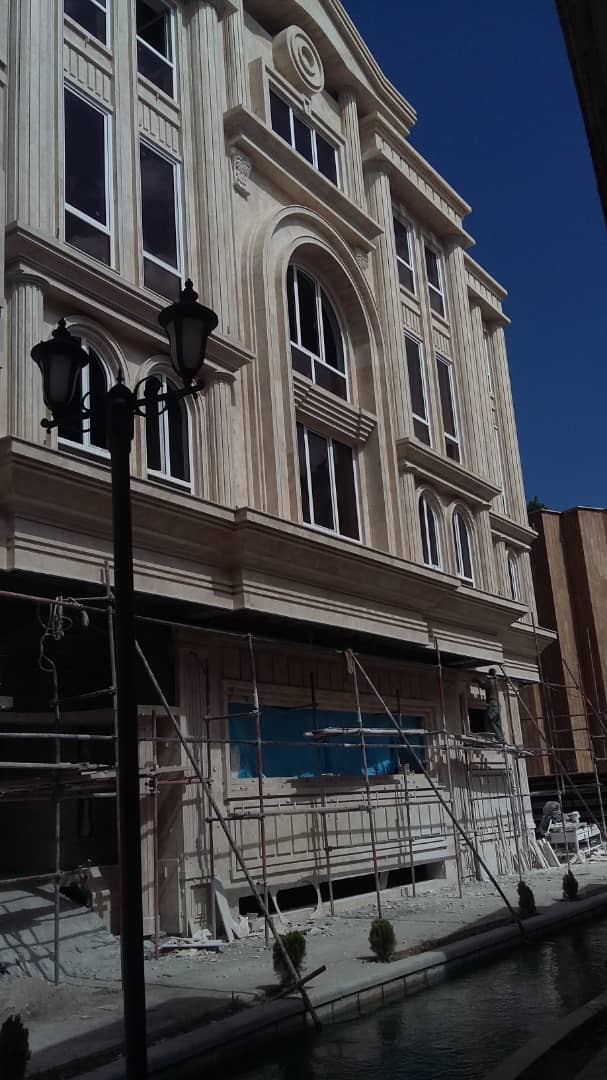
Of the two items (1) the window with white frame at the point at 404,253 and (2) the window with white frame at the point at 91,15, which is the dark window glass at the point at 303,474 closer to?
(1) the window with white frame at the point at 404,253

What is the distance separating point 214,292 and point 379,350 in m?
5.15

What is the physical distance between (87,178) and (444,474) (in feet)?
33.5

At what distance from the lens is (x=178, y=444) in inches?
575

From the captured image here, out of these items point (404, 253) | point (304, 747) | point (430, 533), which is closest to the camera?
point (304, 747)

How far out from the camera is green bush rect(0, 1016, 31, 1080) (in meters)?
6.61

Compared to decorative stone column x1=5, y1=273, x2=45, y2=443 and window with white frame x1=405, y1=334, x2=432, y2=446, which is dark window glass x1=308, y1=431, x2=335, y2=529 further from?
decorative stone column x1=5, y1=273, x2=45, y2=443

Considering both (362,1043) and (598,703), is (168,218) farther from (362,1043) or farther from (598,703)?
(598,703)

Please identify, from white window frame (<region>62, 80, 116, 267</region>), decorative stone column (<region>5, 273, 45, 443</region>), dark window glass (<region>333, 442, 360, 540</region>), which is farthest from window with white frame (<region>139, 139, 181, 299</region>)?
dark window glass (<region>333, 442, 360, 540</region>)

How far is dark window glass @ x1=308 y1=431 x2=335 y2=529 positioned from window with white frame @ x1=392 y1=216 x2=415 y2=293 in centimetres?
635

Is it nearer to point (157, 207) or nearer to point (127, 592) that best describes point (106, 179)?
point (157, 207)

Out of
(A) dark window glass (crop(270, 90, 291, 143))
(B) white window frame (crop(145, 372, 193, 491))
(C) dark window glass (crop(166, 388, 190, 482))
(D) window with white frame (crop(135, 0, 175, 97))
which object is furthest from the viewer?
(A) dark window glass (crop(270, 90, 291, 143))

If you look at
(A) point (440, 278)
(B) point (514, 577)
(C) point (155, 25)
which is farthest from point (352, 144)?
(B) point (514, 577)

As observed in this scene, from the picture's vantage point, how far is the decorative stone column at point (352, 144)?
2080cm

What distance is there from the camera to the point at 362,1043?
848 centimetres
